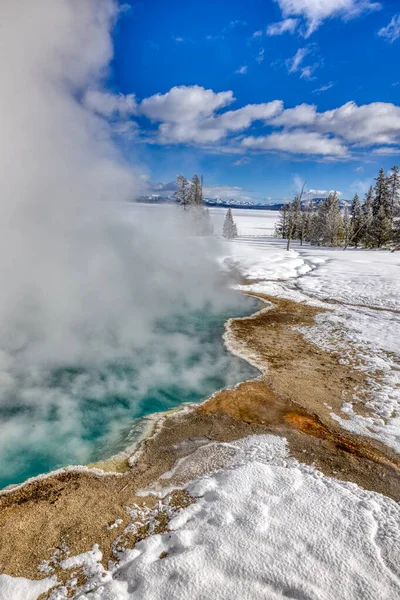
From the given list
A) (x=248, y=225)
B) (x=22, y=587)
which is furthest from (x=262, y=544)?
(x=248, y=225)

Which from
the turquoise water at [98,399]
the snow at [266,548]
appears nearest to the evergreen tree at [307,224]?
the turquoise water at [98,399]

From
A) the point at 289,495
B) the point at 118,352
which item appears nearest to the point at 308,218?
the point at 118,352

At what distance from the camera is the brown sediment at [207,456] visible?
3.59 m

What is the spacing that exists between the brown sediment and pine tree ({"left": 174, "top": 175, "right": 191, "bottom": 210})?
132 feet

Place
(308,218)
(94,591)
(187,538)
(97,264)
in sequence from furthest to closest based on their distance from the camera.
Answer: (308,218), (97,264), (187,538), (94,591)

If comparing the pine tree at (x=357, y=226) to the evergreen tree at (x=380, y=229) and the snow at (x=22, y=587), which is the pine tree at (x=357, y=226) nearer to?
the evergreen tree at (x=380, y=229)

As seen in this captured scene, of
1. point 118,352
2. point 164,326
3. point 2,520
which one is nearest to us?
point 2,520

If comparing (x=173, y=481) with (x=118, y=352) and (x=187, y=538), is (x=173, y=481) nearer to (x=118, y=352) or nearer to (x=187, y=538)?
(x=187, y=538)

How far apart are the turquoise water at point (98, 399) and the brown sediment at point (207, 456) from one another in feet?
1.82

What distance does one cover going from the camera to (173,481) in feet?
14.4

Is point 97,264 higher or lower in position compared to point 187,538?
higher

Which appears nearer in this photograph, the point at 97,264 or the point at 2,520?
the point at 2,520

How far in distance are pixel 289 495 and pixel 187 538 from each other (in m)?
1.34

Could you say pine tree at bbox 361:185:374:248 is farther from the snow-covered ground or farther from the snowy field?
the snowy field
